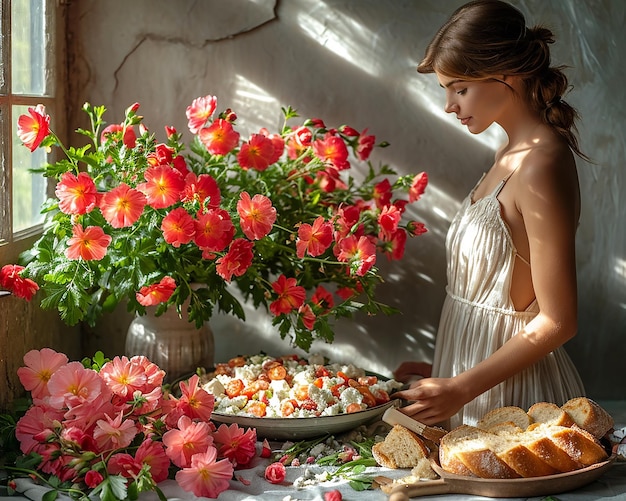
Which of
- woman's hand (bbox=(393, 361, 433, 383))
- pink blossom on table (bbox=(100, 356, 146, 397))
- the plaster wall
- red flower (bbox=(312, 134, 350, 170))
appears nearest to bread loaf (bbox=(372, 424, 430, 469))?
pink blossom on table (bbox=(100, 356, 146, 397))

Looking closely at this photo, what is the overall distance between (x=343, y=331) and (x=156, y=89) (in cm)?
79

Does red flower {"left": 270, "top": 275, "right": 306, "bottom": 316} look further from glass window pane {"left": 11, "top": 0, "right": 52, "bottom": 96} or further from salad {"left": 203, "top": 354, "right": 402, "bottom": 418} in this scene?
glass window pane {"left": 11, "top": 0, "right": 52, "bottom": 96}

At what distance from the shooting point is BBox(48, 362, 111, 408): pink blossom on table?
130cm

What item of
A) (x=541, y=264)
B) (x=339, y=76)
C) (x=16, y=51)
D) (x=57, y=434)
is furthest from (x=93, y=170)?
(x=541, y=264)

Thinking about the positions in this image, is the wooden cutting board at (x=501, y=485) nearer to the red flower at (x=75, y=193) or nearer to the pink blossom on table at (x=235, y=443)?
the pink blossom on table at (x=235, y=443)

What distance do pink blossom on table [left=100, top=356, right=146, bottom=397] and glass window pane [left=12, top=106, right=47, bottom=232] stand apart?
0.52 meters

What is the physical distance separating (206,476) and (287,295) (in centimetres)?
51

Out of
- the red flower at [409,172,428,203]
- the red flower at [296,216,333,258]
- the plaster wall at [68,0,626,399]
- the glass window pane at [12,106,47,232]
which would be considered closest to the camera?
the red flower at [296,216,333,258]

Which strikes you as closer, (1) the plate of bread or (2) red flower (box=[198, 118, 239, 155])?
(1) the plate of bread

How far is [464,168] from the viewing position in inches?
81.0

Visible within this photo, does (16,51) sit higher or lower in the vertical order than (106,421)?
higher

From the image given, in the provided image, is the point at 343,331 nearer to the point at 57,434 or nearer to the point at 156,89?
the point at 156,89

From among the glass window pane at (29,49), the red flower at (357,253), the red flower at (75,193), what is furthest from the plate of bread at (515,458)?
the glass window pane at (29,49)

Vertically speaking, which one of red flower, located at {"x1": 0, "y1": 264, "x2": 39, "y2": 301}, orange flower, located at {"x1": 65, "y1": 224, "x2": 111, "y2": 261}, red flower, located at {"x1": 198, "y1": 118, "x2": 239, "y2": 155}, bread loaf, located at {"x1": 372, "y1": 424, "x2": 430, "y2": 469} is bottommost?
bread loaf, located at {"x1": 372, "y1": 424, "x2": 430, "y2": 469}
